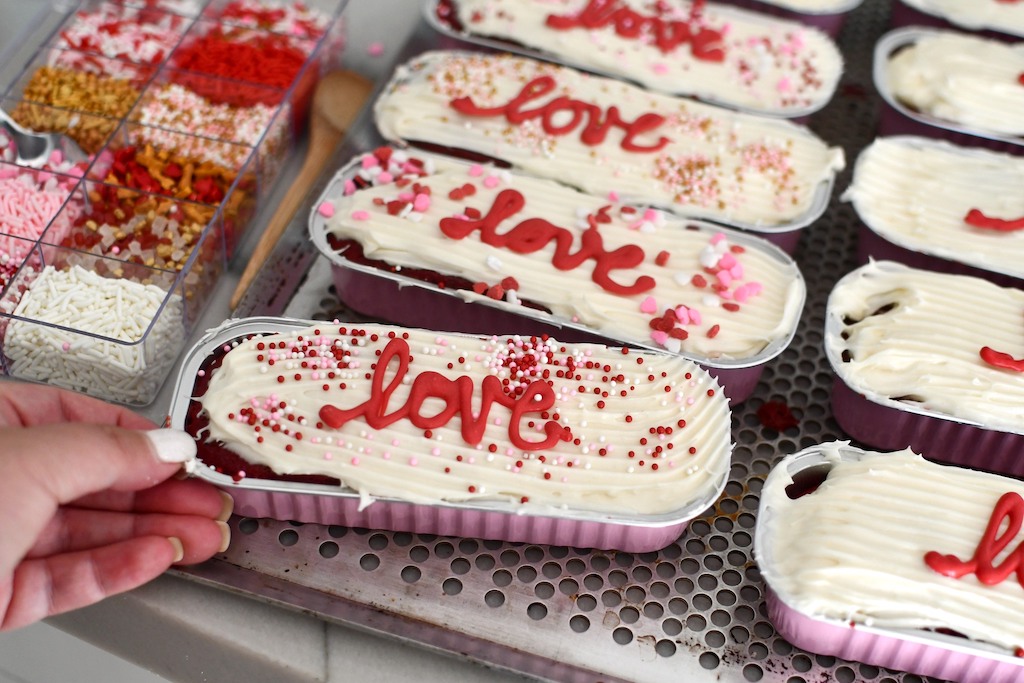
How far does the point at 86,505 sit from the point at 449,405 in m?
0.80

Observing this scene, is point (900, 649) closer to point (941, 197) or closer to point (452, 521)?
point (452, 521)

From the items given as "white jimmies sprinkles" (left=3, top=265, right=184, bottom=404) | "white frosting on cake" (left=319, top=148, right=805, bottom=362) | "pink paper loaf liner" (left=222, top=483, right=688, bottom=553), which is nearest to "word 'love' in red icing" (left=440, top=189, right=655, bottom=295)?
"white frosting on cake" (left=319, top=148, right=805, bottom=362)

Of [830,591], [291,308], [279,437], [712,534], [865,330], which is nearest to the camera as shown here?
[830,591]

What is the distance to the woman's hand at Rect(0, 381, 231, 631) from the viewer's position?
1.76 meters

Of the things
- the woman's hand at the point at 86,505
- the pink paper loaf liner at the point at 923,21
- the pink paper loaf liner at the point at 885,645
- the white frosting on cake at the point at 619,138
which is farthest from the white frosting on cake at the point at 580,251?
the pink paper loaf liner at the point at 923,21

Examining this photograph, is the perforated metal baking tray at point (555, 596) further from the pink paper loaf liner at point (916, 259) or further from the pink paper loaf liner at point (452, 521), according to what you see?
the pink paper loaf liner at point (916, 259)

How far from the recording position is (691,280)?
2.55 m

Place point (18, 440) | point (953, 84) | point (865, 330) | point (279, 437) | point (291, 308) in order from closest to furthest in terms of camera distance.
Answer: point (18, 440)
point (279, 437)
point (865, 330)
point (291, 308)
point (953, 84)

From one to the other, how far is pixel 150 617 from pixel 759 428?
1.54 m

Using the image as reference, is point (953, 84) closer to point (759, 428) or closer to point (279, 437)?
point (759, 428)

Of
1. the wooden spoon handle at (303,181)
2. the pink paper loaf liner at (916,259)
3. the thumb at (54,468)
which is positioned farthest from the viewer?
the wooden spoon handle at (303,181)

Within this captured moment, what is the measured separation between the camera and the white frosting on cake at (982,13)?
135 inches

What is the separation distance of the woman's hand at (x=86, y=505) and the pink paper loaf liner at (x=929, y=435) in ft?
5.00

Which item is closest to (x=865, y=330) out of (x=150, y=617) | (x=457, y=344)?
(x=457, y=344)
